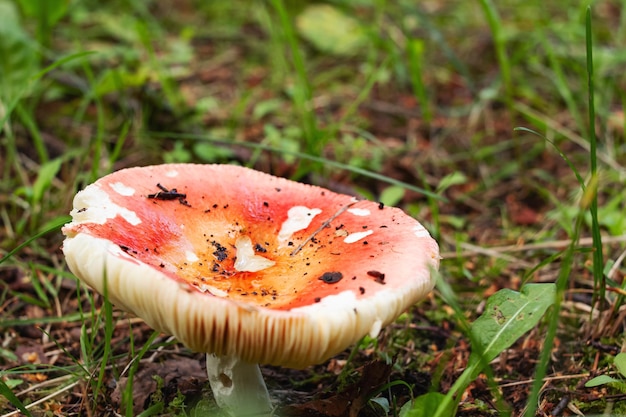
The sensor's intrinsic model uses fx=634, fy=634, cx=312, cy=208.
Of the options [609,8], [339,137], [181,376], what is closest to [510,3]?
[609,8]

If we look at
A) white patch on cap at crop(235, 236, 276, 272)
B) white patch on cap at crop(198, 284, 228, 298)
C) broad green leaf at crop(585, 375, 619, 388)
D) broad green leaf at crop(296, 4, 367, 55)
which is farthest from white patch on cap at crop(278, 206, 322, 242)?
broad green leaf at crop(296, 4, 367, 55)

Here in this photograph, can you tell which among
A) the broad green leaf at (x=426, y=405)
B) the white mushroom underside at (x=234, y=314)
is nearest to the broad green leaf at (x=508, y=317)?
the broad green leaf at (x=426, y=405)

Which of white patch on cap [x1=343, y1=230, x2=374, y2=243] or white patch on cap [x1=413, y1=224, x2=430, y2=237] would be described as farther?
white patch on cap [x1=343, y1=230, x2=374, y2=243]

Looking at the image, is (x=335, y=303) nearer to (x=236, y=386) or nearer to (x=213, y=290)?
(x=213, y=290)

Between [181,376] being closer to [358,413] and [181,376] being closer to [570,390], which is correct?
[358,413]

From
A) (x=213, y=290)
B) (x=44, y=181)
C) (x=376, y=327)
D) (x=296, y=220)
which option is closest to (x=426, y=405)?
(x=376, y=327)

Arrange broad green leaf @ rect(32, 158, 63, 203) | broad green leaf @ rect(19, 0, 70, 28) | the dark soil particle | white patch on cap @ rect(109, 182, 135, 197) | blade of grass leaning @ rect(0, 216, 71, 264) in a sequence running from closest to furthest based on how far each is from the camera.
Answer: the dark soil particle, blade of grass leaning @ rect(0, 216, 71, 264), white patch on cap @ rect(109, 182, 135, 197), broad green leaf @ rect(32, 158, 63, 203), broad green leaf @ rect(19, 0, 70, 28)

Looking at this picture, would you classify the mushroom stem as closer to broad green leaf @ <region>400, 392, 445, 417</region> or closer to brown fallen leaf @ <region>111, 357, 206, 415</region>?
brown fallen leaf @ <region>111, 357, 206, 415</region>

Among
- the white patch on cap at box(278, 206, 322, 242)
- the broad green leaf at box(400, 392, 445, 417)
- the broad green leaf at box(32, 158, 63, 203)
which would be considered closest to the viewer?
the broad green leaf at box(400, 392, 445, 417)
